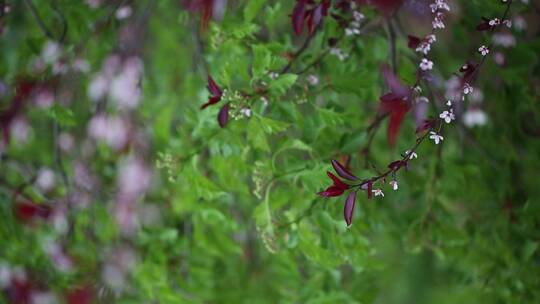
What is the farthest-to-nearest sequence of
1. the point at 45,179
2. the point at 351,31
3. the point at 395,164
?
the point at 45,179 → the point at 351,31 → the point at 395,164

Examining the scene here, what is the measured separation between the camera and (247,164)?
1168mm

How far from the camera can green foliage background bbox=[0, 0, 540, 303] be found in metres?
1.10

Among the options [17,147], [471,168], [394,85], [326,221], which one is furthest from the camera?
[17,147]

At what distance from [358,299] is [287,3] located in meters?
0.66

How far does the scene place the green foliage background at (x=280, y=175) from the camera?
A: 1099mm

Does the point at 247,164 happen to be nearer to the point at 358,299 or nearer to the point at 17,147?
the point at 358,299

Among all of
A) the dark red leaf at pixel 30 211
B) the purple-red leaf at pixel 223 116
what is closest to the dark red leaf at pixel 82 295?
the dark red leaf at pixel 30 211

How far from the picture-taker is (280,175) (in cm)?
109

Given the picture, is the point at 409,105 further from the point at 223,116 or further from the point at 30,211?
the point at 30,211

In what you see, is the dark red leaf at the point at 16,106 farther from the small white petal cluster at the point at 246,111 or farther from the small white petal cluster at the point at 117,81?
the small white petal cluster at the point at 246,111

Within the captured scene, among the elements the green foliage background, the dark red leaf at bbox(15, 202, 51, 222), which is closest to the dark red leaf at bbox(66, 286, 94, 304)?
the green foliage background

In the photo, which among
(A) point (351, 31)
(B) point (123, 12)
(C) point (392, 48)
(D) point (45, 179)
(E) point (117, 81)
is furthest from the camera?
(E) point (117, 81)

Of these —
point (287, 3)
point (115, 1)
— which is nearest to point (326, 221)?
point (287, 3)

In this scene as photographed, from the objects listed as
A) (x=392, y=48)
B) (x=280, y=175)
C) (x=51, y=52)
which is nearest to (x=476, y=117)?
(x=392, y=48)
